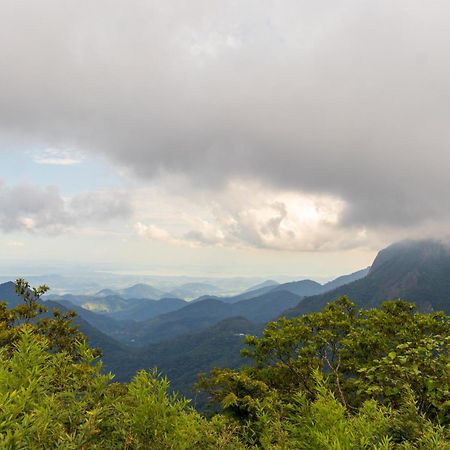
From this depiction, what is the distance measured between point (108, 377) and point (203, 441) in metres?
2.59

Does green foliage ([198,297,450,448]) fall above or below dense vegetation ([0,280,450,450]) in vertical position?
below

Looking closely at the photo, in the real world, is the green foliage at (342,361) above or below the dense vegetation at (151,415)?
below

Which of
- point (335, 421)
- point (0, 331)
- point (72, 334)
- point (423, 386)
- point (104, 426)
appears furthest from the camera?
point (72, 334)

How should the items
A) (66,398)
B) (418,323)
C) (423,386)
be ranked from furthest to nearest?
(418,323)
(423,386)
(66,398)

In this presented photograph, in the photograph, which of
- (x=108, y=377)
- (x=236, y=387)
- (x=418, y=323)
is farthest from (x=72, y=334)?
(x=108, y=377)

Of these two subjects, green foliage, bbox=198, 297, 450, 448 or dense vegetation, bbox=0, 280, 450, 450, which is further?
green foliage, bbox=198, 297, 450, 448

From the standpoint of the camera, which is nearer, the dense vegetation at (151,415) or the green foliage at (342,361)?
the dense vegetation at (151,415)

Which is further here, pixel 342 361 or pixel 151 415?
pixel 342 361

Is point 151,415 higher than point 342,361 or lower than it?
higher

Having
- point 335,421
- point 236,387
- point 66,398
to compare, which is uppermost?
point 66,398

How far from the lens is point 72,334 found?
A: 124ft

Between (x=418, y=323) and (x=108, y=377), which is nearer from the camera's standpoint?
(x=108, y=377)

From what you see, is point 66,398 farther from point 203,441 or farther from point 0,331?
point 0,331

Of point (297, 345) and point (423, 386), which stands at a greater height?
point (423, 386)
